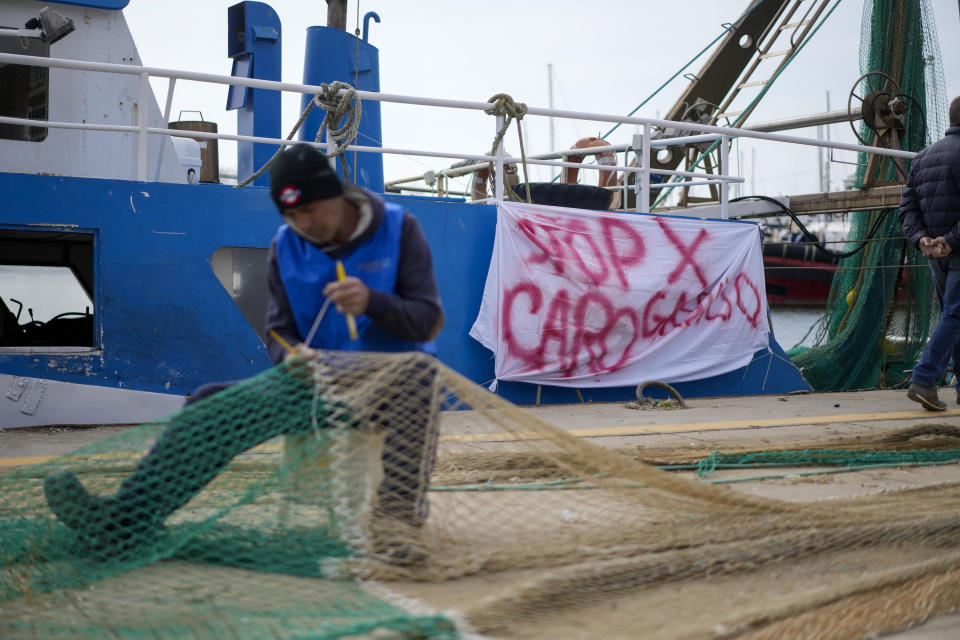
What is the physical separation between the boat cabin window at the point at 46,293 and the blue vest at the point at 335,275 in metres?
4.93

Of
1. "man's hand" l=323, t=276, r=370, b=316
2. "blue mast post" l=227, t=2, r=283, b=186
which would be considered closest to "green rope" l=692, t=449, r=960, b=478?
"man's hand" l=323, t=276, r=370, b=316

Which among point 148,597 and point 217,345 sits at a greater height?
point 217,345

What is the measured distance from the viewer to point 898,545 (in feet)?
10.3

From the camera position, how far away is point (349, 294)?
8.98 ft

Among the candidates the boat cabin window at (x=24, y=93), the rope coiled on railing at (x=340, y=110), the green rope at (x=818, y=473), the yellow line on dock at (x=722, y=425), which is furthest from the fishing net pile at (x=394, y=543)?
the boat cabin window at (x=24, y=93)

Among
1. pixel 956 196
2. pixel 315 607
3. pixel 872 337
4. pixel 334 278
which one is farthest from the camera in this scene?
pixel 872 337

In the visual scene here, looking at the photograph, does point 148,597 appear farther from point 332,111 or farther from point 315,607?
point 332,111

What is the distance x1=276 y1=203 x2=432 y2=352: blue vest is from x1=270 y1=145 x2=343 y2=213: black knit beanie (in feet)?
0.76

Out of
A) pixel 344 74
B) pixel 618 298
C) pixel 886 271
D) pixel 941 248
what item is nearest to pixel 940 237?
pixel 941 248

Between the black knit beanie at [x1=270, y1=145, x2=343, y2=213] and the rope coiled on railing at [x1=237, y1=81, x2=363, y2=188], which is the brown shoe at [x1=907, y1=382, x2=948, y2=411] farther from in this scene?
the black knit beanie at [x1=270, y1=145, x2=343, y2=213]

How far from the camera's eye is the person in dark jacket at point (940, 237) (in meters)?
6.54

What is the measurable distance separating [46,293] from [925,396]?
7.19 metres

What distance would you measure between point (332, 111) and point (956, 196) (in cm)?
473

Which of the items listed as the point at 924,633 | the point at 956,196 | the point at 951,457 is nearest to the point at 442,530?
the point at 924,633
